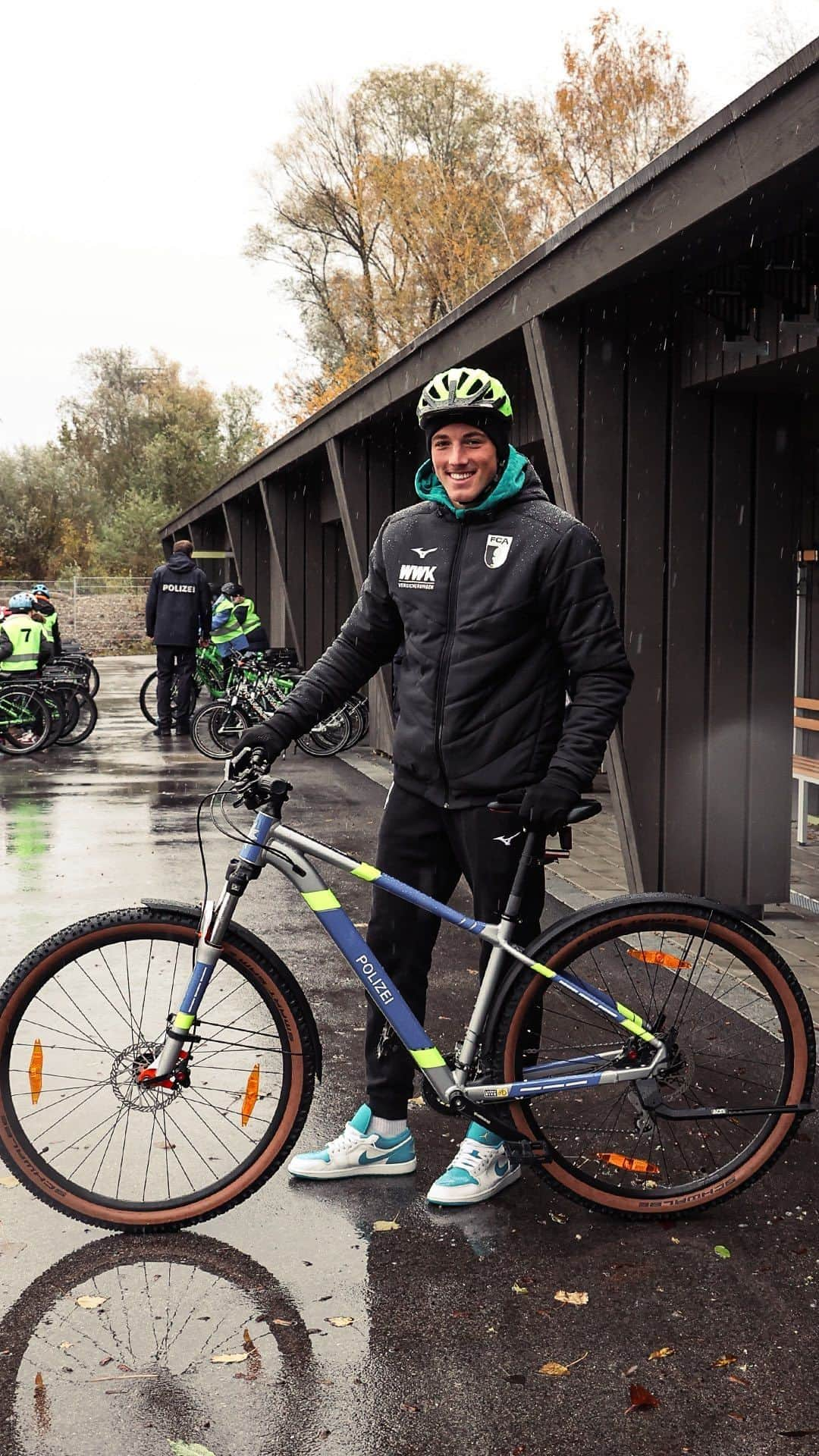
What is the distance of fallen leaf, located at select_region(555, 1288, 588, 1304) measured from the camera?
3264 millimetres

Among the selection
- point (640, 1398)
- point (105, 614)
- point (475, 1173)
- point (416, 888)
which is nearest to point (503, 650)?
point (416, 888)

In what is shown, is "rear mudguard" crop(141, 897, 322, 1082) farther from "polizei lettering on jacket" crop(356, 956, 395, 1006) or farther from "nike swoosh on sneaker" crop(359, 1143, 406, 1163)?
"nike swoosh on sneaker" crop(359, 1143, 406, 1163)

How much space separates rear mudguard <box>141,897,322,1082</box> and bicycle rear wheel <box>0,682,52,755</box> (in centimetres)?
1128

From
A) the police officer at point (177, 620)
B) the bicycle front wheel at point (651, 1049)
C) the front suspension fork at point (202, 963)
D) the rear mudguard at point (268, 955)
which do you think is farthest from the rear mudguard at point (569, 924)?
the police officer at point (177, 620)

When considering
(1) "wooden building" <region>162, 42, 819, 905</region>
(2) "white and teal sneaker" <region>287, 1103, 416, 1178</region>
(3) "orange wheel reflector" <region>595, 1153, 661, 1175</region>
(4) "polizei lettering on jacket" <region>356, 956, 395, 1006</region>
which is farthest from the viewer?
(1) "wooden building" <region>162, 42, 819, 905</region>

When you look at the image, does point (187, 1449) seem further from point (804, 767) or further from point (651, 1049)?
point (804, 767)

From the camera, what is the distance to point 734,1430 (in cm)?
276

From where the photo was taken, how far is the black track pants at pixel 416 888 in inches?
149

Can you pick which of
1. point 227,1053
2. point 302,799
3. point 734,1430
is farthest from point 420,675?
point 302,799

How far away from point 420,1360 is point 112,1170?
3.88 ft

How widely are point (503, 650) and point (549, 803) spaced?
0.41 meters

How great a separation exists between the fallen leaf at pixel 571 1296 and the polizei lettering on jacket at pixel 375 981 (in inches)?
31.4

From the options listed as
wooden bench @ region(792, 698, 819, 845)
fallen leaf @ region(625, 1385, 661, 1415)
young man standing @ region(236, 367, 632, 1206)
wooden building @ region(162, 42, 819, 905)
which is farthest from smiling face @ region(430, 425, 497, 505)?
wooden bench @ region(792, 698, 819, 845)

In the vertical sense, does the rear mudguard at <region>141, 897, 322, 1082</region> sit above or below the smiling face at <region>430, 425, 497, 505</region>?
below
